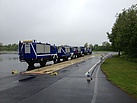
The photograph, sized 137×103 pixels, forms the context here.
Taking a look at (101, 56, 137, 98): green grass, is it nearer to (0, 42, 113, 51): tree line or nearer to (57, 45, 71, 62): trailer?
(57, 45, 71, 62): trailer

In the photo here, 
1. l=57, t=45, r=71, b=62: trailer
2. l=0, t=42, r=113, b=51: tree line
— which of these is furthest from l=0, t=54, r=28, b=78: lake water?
l=0, t=42, r=113, b=51: tree line

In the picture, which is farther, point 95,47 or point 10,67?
point 95,47

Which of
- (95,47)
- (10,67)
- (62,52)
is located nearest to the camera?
(10,67)

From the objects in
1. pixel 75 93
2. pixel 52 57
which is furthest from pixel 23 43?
pixel 75 93

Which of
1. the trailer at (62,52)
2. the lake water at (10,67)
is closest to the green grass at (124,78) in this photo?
the lake water at (10,67)

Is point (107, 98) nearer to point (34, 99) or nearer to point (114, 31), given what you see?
point (34, 99)

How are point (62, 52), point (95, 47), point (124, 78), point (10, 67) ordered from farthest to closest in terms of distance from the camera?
point (95, 47) → point (62, 52) → point (10, 67) → point (124, 78)

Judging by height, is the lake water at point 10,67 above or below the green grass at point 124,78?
above

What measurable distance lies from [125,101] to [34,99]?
3.47m

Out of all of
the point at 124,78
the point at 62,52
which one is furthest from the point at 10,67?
the point at 124,78

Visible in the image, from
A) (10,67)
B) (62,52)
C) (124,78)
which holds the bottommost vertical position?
(124,78)

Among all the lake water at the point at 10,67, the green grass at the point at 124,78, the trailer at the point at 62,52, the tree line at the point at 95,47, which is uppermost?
the tree line at the point at 95,47

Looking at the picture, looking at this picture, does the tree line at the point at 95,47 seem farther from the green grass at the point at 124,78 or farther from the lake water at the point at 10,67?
the green grass at the point at 124,78

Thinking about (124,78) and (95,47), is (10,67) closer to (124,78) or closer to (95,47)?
(124,78)
